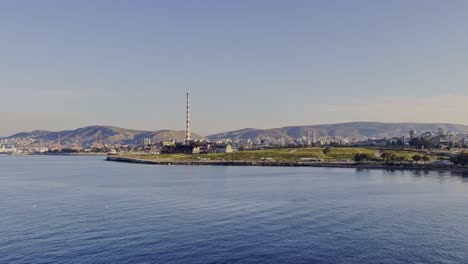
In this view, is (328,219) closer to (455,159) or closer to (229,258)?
(229,258)

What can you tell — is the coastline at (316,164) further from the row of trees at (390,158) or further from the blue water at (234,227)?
the blue water at (234,227)

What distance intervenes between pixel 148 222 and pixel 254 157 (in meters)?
108

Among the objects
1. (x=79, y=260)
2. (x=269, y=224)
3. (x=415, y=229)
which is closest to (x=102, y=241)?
(x=79, y=260)

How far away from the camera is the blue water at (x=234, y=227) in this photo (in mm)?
25484

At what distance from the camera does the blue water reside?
25.5 meters

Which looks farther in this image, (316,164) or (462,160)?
(316,164)

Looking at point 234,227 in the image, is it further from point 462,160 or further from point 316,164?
point 316,164

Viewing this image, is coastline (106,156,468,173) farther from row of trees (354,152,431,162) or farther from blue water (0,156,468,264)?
blue water (0,156,468,264)

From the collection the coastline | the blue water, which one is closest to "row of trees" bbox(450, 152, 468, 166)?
the coastline

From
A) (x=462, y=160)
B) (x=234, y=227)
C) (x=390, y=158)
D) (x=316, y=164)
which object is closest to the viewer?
(x=234, y=227)

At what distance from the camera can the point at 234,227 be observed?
32500 millimetres

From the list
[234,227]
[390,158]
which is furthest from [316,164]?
[234,227]

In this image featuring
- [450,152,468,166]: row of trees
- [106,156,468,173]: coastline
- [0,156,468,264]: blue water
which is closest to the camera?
[0,156,468,264]: blue water

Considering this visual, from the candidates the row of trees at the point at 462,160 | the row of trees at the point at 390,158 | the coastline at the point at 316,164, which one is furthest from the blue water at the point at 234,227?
the row of trees at the point at 390,158
